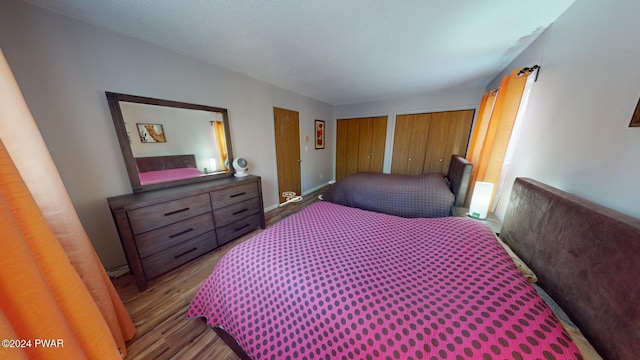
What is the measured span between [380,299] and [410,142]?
385 centimetres

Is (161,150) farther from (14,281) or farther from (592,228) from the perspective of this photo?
(592,228)

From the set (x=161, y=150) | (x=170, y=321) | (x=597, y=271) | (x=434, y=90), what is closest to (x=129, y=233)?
(x=170, y=321)

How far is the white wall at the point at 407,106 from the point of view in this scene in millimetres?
3307

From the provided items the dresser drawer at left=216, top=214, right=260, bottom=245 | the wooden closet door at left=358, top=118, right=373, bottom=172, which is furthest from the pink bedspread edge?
the wooden closet door at left=358, top=118, right=373, bottom=172

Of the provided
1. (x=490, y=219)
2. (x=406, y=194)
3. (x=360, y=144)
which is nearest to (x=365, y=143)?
(x=360, y=144)

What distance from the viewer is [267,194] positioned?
10.0 ft

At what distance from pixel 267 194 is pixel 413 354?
2.81 meters

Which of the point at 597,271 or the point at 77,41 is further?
the point at 77,41

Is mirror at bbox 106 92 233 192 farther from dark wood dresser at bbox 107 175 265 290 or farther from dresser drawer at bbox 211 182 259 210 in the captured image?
dresser drawer at bbox 211 182 259 210

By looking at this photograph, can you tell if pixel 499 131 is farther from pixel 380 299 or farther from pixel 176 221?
pixel 176 221

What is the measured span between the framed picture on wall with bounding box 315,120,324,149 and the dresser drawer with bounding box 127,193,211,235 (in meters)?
2.82

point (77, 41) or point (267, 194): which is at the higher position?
point (77, 41)

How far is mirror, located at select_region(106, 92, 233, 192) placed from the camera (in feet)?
5.28

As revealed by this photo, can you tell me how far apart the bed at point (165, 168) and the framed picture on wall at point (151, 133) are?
0.18 metres
